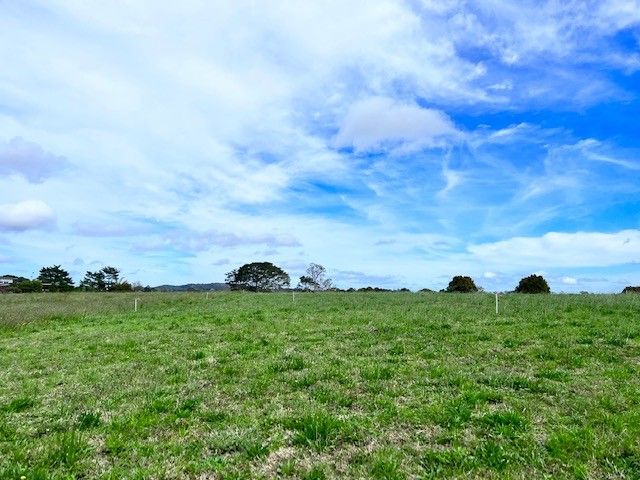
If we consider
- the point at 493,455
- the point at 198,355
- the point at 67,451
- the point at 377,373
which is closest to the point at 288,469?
the point at 493,455

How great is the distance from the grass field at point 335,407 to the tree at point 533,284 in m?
53.9

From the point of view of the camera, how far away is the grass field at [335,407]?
762 centimetres

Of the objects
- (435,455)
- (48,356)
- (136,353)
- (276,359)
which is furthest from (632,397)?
(48,356)

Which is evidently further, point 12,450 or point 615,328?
point 615,328

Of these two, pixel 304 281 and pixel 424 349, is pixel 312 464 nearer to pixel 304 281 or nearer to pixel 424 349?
pixel 424 349

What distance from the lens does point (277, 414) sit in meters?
10.0

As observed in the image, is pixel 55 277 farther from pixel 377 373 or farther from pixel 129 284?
pixel 377 373

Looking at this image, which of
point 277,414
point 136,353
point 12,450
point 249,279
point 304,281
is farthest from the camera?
point 249,279

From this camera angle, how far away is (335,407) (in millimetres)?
10500

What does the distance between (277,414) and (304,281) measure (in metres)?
118

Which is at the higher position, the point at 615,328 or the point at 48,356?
the point at 615,328

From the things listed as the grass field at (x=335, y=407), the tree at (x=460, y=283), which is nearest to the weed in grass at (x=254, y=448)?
the grass field at (x=335, y=407)

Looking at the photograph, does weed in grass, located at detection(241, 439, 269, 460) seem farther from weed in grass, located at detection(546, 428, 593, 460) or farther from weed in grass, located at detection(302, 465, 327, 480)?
weed in grass, located at detection(546, 428, 593, 460)

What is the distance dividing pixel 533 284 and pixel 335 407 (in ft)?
228
